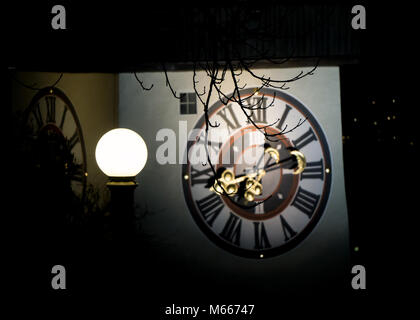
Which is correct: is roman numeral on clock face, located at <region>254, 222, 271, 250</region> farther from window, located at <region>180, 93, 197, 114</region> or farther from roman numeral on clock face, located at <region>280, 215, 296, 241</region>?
window, located at <region>180, 93, 197, 114</region>

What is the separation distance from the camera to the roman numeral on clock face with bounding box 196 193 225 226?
4.41 meters

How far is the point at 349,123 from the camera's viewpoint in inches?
141

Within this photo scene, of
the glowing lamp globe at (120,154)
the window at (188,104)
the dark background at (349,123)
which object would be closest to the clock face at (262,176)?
the window at (188,104)

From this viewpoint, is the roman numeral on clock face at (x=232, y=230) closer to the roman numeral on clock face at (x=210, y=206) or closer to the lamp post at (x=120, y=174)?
the roman numeral on clock face at (x=210, y=206)

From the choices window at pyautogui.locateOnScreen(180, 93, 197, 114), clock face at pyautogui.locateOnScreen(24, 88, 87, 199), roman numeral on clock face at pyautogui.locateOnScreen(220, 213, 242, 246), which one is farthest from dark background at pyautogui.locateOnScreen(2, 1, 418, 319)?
roman numeral on clock face at pyautogui.locateOnScreen(220, 213, 242, 246)

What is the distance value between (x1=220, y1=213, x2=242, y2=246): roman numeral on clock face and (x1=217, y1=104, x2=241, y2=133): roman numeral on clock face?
2.95ft

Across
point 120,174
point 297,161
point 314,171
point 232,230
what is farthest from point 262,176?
point 120,174

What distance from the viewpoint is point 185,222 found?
14.7 feet

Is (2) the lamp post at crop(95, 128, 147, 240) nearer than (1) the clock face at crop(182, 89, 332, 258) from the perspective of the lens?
Yes

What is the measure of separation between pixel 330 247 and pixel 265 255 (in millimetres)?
656

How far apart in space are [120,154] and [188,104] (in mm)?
1842

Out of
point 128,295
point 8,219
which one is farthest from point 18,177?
point 128,295

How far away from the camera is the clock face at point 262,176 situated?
14.2 feet

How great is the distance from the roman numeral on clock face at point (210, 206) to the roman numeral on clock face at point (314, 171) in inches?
34.5
